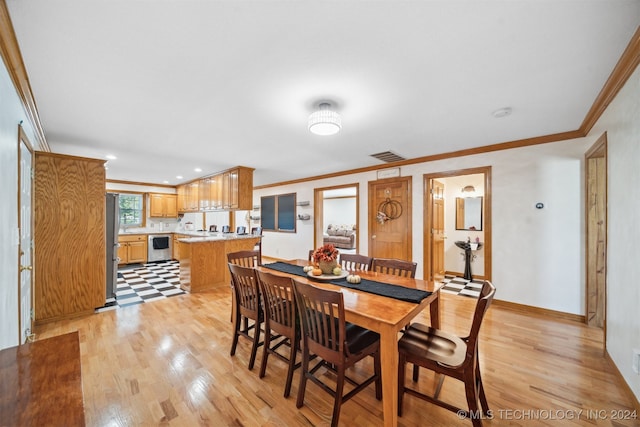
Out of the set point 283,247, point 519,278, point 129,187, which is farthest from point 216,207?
point 519,278

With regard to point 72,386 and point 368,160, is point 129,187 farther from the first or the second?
point 72,386

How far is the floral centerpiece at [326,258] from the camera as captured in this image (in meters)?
2.31

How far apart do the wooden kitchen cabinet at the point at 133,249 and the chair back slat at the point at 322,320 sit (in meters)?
6.60

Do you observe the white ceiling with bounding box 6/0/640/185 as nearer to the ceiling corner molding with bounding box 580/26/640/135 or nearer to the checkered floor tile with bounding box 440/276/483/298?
the ceiling corner molding with bounding box 580/26/640/135

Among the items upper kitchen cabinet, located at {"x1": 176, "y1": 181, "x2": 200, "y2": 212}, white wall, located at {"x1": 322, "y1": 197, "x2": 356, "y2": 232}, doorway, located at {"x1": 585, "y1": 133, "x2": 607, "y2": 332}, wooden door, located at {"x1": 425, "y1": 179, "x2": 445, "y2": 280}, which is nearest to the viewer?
doorway, located at {"x1": 585, "y1": 133, "x2": 607, "y2": 332}

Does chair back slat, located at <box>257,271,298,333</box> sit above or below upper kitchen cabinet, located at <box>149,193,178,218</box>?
below

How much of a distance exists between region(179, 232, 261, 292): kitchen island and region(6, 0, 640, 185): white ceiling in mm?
1945

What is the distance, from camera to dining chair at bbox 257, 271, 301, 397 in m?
1.79

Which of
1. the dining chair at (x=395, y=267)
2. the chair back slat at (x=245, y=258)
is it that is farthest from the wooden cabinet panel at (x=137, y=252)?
the dining chair at (x=395, y=267)

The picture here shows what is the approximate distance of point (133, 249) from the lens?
21.0 ft

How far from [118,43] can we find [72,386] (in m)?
1.82

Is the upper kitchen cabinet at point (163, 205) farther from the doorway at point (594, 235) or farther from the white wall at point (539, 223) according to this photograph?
the doorway at point (594, 235)

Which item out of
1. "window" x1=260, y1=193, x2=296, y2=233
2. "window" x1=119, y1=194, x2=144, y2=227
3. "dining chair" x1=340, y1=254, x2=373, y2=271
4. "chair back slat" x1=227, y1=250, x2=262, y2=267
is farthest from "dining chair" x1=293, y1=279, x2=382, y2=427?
"window" x1=119, y1=194, x2=144, y2=227

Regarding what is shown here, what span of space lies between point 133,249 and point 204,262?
348cm
